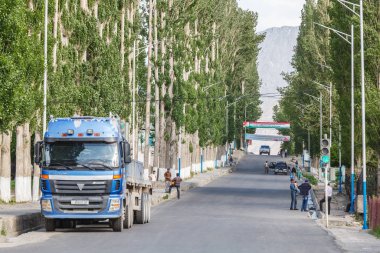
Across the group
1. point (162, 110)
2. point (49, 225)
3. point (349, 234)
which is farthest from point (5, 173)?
point (162, 110)

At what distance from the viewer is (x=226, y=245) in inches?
1070

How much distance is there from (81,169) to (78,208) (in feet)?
3.73

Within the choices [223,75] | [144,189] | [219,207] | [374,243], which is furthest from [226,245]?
[223,75]

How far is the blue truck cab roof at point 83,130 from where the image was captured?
31.3 meters

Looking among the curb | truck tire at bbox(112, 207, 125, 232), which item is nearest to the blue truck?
truck tire at bbox(112, 207, 125, 232)

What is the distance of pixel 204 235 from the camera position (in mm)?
31391

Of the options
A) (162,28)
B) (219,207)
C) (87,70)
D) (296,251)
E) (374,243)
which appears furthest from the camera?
(162,28)

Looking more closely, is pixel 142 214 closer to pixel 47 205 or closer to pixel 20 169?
pixel 47 205

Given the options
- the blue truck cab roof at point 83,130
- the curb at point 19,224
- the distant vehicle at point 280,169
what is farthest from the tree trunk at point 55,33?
the distant vehicle at point 280,169

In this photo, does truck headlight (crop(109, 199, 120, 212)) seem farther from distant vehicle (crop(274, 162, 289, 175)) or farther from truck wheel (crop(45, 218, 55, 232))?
distant vehicle (crop(274, 162, 289, 175))

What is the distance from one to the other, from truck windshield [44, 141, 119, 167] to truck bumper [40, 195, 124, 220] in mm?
987

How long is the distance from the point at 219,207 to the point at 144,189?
17.1 metres

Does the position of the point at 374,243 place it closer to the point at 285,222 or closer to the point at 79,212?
the point at 79,212

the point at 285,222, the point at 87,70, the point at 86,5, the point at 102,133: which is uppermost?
the point at 86,5
